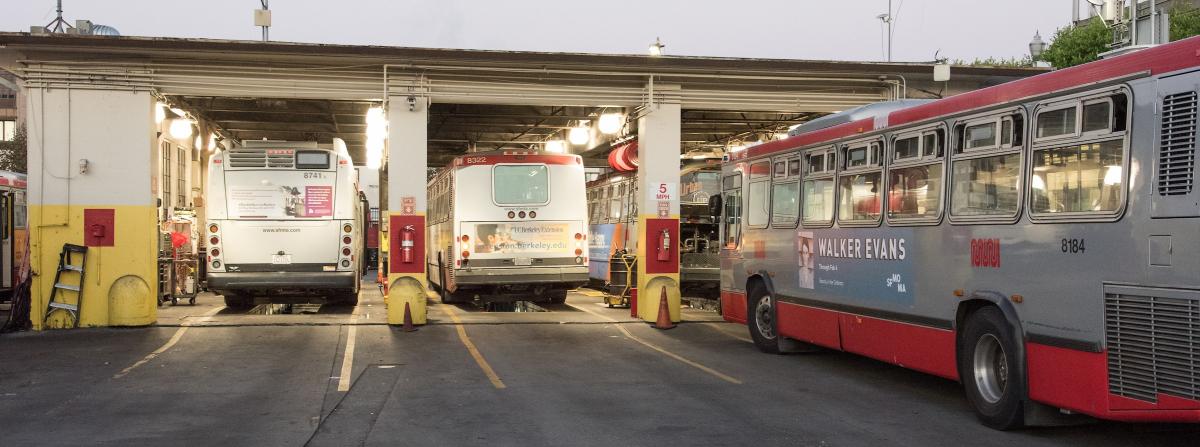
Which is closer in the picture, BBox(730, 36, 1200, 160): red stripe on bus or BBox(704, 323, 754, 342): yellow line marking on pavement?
BBox(730, 36, 1200, 160): red stripe on bus

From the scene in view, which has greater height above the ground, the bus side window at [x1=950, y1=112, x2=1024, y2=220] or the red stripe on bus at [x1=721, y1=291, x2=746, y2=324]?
the bus side window at [x1=950, y1=112, x2=1024, y2=220]

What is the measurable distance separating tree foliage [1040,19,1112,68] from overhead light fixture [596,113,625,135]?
819 inches

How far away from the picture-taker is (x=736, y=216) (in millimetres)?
15414

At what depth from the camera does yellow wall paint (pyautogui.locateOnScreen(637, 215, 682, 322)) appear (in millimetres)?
18047

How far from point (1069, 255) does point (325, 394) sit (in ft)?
23.1

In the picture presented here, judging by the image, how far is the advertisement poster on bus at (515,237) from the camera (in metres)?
19.5

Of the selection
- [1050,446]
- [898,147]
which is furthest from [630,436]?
[898,147]

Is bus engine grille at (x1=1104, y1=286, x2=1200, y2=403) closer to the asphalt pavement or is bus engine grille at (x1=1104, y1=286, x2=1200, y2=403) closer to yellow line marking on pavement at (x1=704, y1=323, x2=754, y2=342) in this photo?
the asphalt pavement

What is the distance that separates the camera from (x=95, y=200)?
53.7 ft

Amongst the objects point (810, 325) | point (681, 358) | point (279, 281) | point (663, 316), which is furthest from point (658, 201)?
point (279, 281)

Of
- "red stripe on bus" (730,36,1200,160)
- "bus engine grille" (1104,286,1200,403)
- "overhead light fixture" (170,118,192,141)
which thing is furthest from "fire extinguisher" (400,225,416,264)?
"bus engine grille" (1104,286,1200,403)

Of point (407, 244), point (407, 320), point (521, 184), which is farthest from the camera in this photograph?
point (521, 184)

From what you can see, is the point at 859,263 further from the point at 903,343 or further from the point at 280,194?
the point at 280,194

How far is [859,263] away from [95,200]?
12033 millimetres
